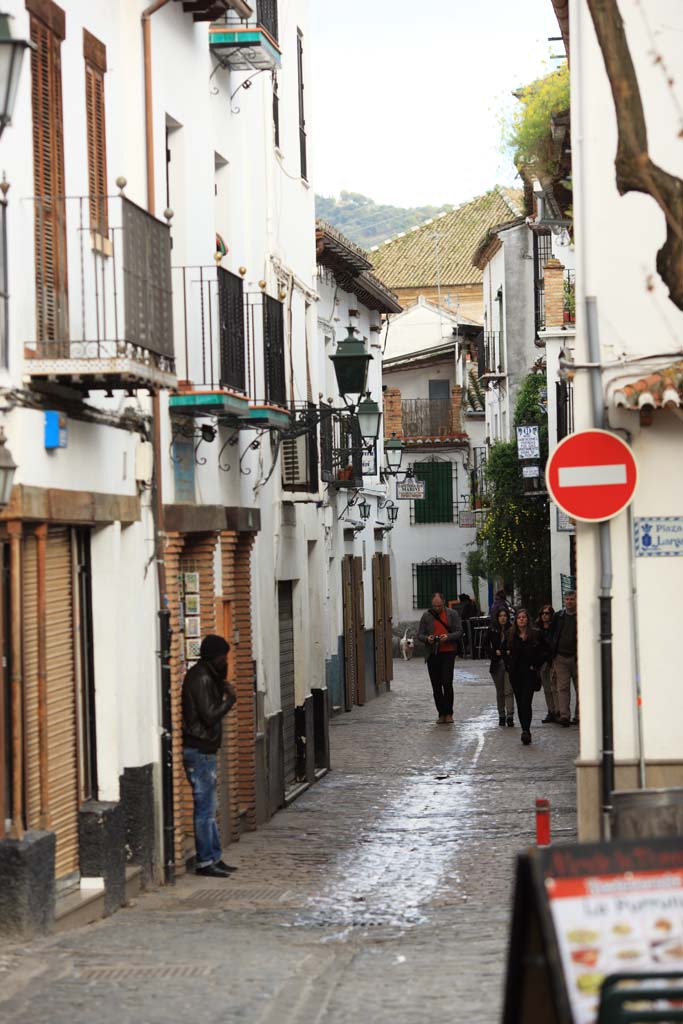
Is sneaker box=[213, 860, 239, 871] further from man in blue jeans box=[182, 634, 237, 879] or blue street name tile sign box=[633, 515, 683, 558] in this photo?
blue street name tile sign box=[633, 515, 683, 558]

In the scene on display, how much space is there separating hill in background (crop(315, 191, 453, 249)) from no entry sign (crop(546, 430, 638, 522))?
6546 inches

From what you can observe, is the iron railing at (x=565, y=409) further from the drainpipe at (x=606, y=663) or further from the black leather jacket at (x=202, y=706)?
the drainpipe at (x=606, y=663)

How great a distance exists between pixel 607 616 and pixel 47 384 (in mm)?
3875

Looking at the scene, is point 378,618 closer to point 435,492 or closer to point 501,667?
point 501,667

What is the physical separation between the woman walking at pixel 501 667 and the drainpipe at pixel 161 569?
12.5 meters

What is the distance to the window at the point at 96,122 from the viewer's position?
13.1 meters

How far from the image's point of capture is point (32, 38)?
11906mm

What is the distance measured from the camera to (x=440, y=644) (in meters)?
27.0

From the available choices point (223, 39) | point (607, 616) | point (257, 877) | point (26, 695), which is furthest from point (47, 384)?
point (223, 39)

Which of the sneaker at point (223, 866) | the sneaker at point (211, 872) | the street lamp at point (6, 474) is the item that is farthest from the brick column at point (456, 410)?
the street lamp at point (6, 474)

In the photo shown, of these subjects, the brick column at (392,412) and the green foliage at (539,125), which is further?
the brick column at (392,412)

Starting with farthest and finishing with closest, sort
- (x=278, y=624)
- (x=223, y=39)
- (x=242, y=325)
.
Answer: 1. (x=278, y=624)
2. (x=223, y=39)
3. (x=242, y=325)

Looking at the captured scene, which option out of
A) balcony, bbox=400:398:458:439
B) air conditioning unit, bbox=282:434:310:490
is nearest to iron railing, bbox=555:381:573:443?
air conditioning unit, bbox=282:434:310:490

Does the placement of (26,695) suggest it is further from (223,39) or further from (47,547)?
(223,39)
